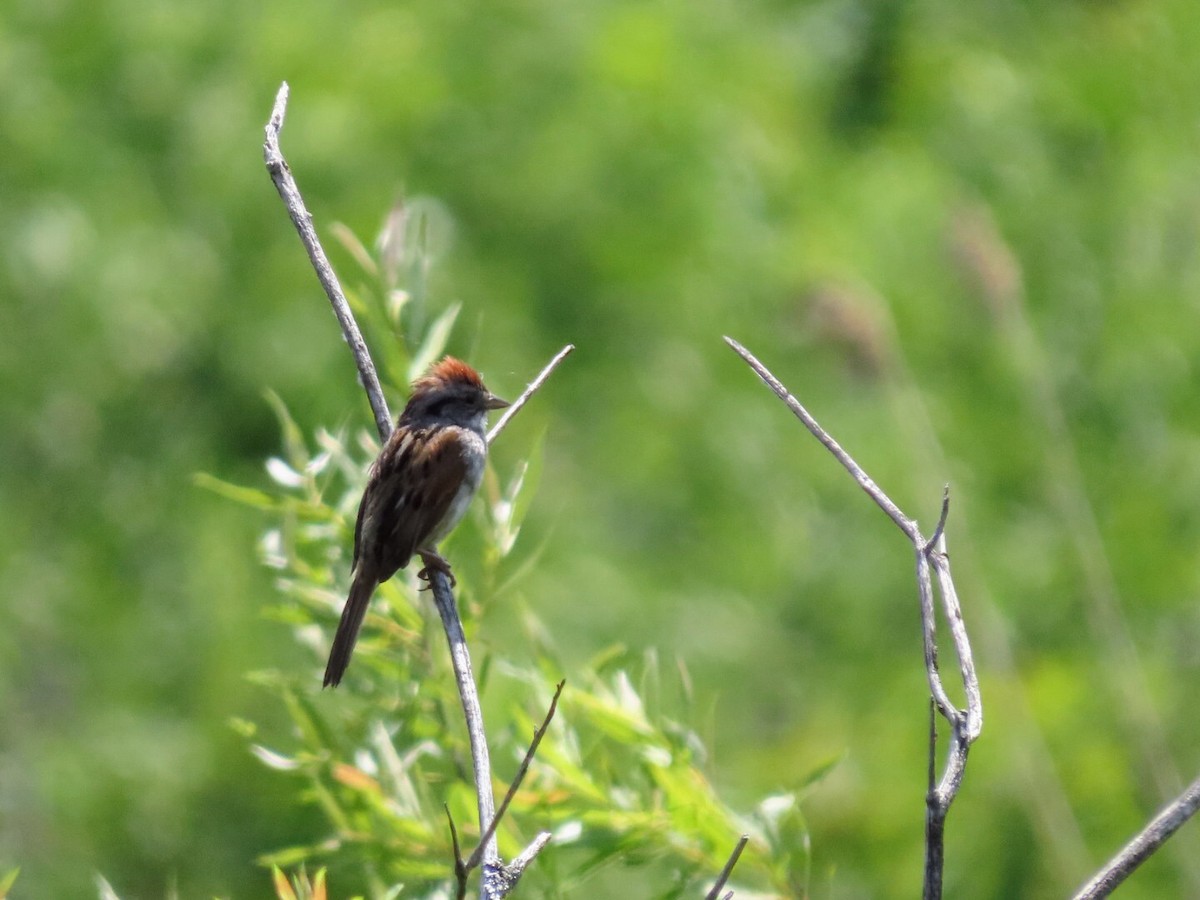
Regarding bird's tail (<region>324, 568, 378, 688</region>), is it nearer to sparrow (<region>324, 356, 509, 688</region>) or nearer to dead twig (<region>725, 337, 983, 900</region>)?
sparrow (<region>324, 356, 509, 688</region>)

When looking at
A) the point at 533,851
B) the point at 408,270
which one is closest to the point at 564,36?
the point at 408,270

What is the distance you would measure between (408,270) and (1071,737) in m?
3.74

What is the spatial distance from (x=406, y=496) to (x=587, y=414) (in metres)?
3.63

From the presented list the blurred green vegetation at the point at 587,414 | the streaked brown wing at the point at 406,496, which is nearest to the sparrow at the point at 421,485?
the streaked brown wing at the point at 406,496

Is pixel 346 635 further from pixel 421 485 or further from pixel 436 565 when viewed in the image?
pixel 421 485

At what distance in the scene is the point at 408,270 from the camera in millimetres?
3406

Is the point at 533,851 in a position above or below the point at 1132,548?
above

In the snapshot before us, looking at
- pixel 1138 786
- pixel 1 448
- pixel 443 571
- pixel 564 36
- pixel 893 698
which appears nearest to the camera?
pixel 443 571

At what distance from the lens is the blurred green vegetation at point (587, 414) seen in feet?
20.2

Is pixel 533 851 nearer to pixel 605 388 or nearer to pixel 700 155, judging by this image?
pixel 605 388

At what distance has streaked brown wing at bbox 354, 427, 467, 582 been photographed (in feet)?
11.5

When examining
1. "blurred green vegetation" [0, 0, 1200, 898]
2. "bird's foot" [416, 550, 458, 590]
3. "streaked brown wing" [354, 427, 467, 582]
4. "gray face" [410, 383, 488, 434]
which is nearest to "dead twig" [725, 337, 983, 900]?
"bird's foot" [416, 550, 458, 590]

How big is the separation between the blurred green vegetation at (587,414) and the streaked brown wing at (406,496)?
1.91m

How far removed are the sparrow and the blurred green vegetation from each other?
5.70ft
